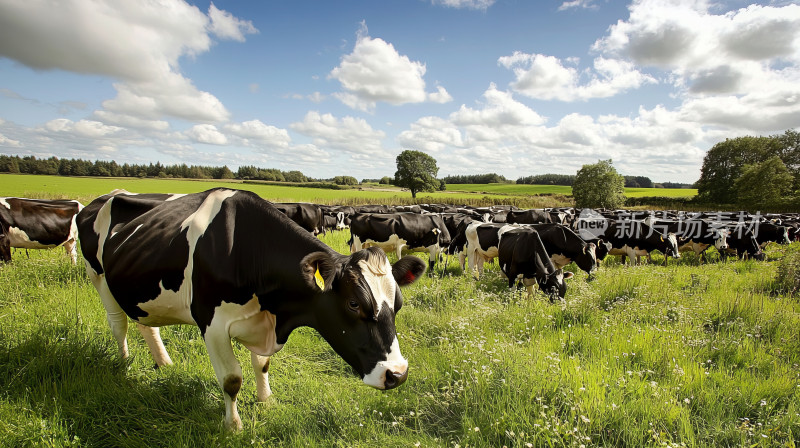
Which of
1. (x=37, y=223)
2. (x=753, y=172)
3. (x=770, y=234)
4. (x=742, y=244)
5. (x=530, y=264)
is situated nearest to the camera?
(x=530, y=264)

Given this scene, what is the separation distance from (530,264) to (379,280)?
6.40 metres

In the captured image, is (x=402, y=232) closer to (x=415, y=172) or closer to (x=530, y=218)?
(x=530, y=218)

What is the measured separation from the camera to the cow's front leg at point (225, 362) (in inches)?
Result: 107

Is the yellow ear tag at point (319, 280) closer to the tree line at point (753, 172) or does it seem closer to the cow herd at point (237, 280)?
the cow herd at point (237, 280)

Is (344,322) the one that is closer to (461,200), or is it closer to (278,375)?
(278,375)

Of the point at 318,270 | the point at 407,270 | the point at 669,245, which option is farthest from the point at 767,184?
the point at 318,270

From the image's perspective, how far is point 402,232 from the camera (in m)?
13.0

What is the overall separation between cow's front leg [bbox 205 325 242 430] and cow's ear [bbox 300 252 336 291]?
0.96 meters

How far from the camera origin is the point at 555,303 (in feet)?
21.4

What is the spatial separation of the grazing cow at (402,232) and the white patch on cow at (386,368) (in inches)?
410

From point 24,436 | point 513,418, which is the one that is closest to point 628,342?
point 513,418

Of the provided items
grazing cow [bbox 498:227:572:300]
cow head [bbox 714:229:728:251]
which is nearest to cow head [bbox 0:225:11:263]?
grazing cow [bbox 498:227:572:300]

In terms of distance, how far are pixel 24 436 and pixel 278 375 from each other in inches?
76.3

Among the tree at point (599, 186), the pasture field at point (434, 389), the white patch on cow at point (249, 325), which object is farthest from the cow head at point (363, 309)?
the tree at point (599, 186)
